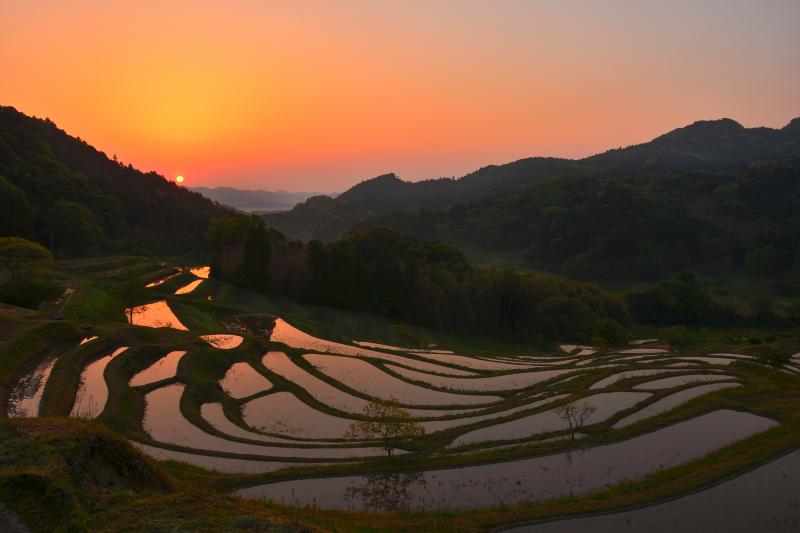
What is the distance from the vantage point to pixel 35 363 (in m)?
28.3

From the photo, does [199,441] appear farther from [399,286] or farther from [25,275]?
[399,286]

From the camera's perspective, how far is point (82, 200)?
298 ft

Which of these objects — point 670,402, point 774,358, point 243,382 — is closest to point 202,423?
point 243,382

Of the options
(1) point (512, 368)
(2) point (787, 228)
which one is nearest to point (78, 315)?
(1) point (512, 368)

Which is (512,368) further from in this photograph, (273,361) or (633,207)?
(633,207)

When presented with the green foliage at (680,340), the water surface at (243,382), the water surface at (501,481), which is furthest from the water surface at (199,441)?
the green foliage at (680,340)

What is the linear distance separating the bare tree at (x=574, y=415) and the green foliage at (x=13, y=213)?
71401 mm

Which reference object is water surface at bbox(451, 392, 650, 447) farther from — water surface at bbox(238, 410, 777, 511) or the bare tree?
water surface at bbox(238, 410, 777, 511)

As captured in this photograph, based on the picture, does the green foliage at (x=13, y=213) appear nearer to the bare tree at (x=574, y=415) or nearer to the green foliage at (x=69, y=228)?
the green foliage at (x=69, y=228)

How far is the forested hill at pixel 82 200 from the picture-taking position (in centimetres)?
7712

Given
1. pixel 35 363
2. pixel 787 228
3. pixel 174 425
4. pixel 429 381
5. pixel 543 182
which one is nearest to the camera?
pixel 174 425

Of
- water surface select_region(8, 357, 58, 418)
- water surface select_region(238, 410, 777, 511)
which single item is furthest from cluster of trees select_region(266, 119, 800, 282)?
water surface select_region(8, 357, 58, 418)

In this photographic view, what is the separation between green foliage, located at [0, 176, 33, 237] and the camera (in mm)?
66938

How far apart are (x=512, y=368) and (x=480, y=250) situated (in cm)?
12538
